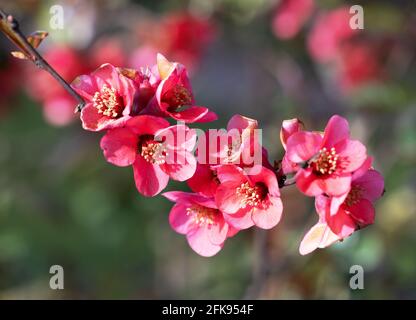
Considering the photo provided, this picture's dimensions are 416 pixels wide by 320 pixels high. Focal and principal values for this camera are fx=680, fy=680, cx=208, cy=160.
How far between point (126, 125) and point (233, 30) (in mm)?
1496

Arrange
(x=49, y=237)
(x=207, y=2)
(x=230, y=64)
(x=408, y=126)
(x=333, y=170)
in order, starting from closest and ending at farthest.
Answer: (x=333, y=170), (x=408, y=126), (x=207, y=2), (x=49, y=237), (x=230, y=64)

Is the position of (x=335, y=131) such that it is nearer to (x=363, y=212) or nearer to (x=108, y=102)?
(x=363, y=212)

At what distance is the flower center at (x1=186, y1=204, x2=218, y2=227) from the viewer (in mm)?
920

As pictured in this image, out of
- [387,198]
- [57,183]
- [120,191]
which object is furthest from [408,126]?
[57,183]

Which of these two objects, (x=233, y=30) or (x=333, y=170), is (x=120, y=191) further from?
(x=333, y=170)

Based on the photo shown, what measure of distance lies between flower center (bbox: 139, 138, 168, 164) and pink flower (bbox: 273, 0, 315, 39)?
124 cm

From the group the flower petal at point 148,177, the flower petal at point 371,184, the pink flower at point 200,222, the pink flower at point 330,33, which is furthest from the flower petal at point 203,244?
the pink flower at point 330,33

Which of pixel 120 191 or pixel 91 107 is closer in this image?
pixel 91 107

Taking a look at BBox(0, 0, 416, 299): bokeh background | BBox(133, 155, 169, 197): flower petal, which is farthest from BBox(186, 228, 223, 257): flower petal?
BBox(0, 0, 416, 299): bokeh background

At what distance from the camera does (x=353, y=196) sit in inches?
33.6

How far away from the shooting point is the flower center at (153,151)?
2.82 feet

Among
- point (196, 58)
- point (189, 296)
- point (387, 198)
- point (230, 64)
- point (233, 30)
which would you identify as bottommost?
point (189, 296)

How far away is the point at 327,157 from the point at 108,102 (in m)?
0.28

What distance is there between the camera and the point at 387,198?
2.00m
